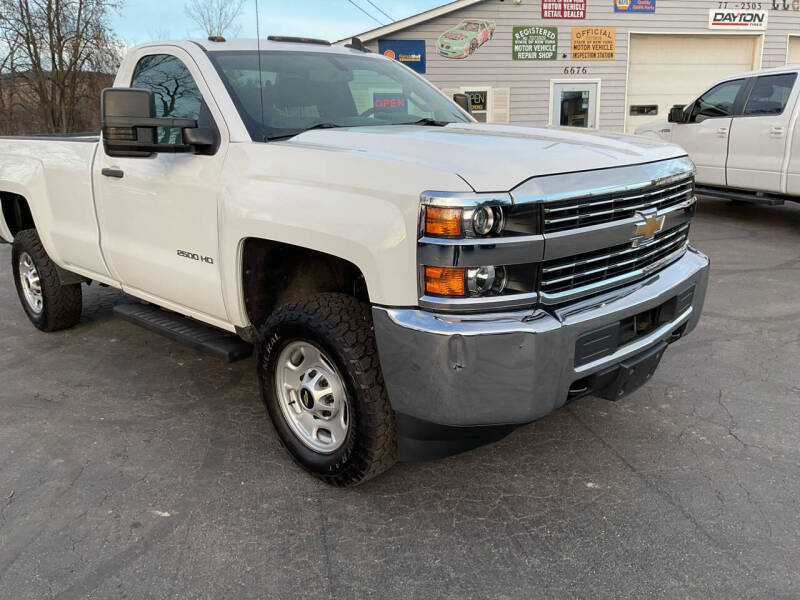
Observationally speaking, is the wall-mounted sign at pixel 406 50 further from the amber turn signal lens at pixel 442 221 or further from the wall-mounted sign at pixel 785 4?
the amber turn signal lens at pixel 442 221

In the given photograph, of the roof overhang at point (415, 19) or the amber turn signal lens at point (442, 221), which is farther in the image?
the roof overhang at point (415, 19)

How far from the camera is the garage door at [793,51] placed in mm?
16703

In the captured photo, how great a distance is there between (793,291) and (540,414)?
184 inches

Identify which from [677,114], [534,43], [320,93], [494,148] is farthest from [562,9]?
[494,148]

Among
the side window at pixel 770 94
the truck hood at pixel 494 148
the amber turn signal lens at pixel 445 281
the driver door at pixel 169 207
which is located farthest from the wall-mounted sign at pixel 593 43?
the amber turn signal lens at pixel 445 281

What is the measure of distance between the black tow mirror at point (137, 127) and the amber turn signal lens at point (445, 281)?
1517mm

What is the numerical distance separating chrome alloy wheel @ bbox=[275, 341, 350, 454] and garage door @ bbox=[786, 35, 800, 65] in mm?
17851

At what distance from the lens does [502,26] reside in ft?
49.5

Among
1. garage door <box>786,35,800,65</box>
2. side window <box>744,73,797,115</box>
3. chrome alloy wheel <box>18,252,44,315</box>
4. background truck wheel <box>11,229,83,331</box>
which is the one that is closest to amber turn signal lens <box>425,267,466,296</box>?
background truck wheel <box>11,229,83,331</box>

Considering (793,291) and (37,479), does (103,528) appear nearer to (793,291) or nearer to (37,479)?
(37,479)

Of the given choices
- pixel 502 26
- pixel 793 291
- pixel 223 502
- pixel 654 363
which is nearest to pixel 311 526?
pixel 223 502

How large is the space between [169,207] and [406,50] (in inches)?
477

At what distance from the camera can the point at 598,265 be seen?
275 centimetres

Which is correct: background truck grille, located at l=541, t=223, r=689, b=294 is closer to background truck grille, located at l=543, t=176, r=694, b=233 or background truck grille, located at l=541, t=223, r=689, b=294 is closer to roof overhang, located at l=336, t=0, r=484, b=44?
background truck grille, located at l=543, t=176, r=694, b=233
